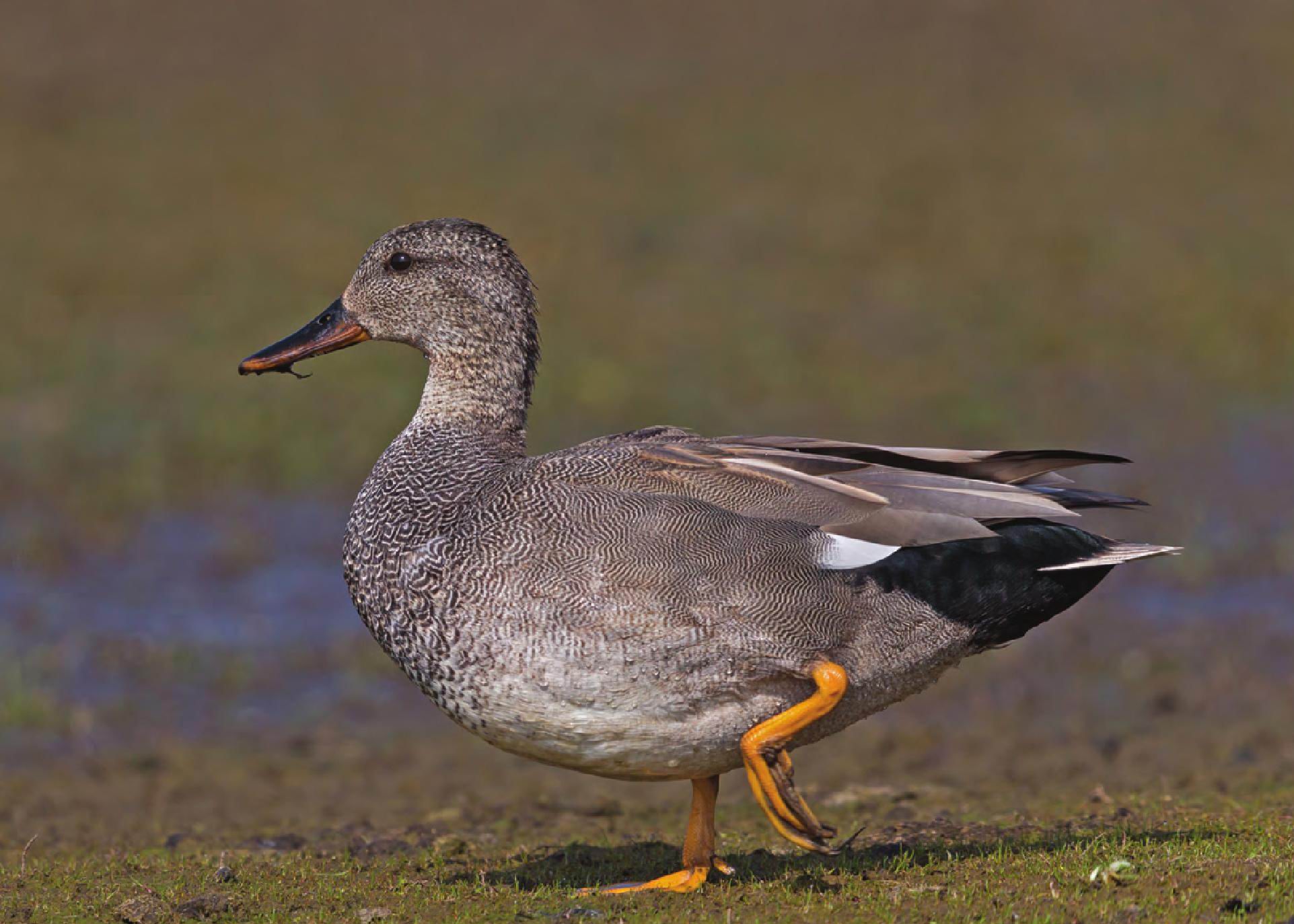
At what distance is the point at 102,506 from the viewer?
32.0 ft

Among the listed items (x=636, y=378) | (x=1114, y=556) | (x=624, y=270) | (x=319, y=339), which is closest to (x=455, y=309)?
(x=319, y=339)

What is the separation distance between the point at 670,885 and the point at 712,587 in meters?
0.93

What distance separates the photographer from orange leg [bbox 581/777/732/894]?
495cm

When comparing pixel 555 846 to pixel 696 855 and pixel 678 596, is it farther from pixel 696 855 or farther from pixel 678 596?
pixel 678 596

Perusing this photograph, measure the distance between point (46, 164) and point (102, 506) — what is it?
6.67m

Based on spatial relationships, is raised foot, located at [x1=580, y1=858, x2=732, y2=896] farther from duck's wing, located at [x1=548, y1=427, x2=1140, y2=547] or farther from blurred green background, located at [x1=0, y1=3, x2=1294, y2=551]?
blurred green background, located at [x1=0, y1=3, x2=1294, y2=551]

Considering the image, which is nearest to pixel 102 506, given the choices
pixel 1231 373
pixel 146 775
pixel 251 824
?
pixel 146 775

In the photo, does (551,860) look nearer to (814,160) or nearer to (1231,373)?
(1231,373)

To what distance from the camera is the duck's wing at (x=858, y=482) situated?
180 inches

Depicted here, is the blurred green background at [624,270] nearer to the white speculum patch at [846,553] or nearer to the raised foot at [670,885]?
the raised foot at [670,885]

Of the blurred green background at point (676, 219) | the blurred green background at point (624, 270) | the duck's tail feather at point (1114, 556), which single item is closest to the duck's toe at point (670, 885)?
the duck's tail feather at point (1114, 556)

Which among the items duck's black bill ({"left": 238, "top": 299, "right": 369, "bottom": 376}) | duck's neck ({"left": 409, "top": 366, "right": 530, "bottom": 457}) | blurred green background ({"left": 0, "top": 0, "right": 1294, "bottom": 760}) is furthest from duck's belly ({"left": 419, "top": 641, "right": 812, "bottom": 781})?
blurred green background ({"left": 0, "top": 0, "right": 1294, "bottom": 760})

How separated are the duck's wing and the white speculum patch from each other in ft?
0.05

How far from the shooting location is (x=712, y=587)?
4.56 meters
